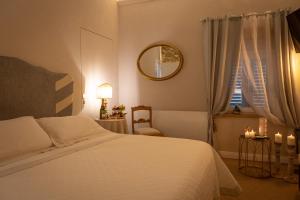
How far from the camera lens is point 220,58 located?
3625 millimetres

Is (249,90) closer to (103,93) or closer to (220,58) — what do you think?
(220,58)

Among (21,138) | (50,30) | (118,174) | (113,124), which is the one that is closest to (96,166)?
(118,174)

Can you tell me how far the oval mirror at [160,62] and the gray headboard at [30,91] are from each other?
1.59m

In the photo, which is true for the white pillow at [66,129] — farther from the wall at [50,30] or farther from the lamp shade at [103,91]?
the lamp shade at [103,91]

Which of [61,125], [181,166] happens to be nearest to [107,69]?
[61,125]

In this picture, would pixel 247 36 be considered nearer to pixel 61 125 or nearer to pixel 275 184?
pixel 275 184

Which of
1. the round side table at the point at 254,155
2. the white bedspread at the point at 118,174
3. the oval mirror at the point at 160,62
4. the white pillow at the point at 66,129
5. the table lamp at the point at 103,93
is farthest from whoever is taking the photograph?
the oval mirror at the point at 160,62

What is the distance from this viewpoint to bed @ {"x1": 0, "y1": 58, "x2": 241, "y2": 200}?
1182 mm

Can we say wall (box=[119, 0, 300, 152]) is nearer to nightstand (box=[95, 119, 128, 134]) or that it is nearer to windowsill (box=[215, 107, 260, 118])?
windowsill (box=[215, 107, 260, 118])

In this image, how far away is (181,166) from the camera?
1.54 metres

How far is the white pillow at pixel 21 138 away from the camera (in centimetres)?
170

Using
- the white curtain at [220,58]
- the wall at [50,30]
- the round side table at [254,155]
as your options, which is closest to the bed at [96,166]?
the wall at [50,30]

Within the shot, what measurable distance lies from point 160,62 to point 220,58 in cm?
106

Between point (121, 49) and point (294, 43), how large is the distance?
9.19 feet
